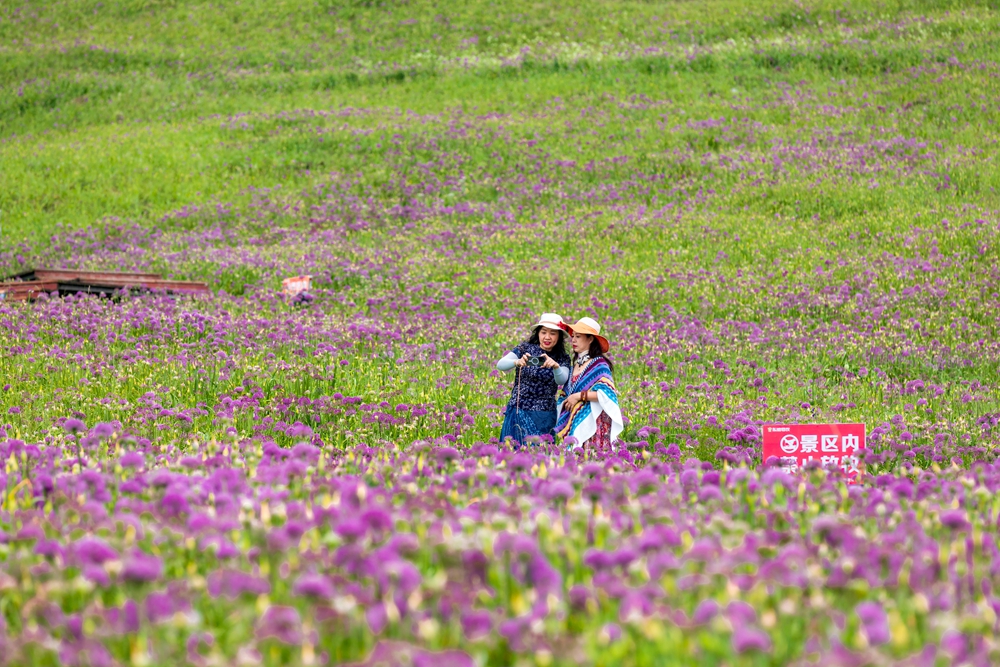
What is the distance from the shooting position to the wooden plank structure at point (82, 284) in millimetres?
16609

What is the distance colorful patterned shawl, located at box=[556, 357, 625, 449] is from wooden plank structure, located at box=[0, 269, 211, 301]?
9.92 meters

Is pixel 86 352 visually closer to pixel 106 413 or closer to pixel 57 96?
pixel 106 413

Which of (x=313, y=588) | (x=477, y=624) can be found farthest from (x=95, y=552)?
(x=477, y=624)

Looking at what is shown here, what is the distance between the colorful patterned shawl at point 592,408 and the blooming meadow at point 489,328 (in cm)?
49

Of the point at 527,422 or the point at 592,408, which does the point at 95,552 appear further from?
the point at 527,422

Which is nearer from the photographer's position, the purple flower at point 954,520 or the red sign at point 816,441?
the purple flower at point 954,520

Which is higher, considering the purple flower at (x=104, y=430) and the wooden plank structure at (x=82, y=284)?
the purple flower at (x=104, y=430)

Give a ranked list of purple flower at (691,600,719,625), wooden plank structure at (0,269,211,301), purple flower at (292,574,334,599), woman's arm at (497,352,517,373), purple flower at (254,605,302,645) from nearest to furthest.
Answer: purple flower at (254,605,302,645), purple flower at (691,600,719,625), purple flower at (292,574,334,599), woman's arm at (497,352,517,373), wooden plank structure at (0,269,211,301)

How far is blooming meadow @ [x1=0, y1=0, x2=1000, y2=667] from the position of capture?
9.59 ft

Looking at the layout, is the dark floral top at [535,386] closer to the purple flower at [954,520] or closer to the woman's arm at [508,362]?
the woman's arm at [508,362]

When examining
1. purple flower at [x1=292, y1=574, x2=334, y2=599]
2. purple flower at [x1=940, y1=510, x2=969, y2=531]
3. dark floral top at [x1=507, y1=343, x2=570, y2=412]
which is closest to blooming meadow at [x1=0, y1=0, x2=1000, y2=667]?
purple flower at [x1=292, y1=574, x2=334, y2=599]

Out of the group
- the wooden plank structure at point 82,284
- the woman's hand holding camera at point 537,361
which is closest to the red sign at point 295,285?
the wooden plank structure at point 82,284

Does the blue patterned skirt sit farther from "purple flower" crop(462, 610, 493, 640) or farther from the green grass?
the green grass

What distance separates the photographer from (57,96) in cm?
3756
